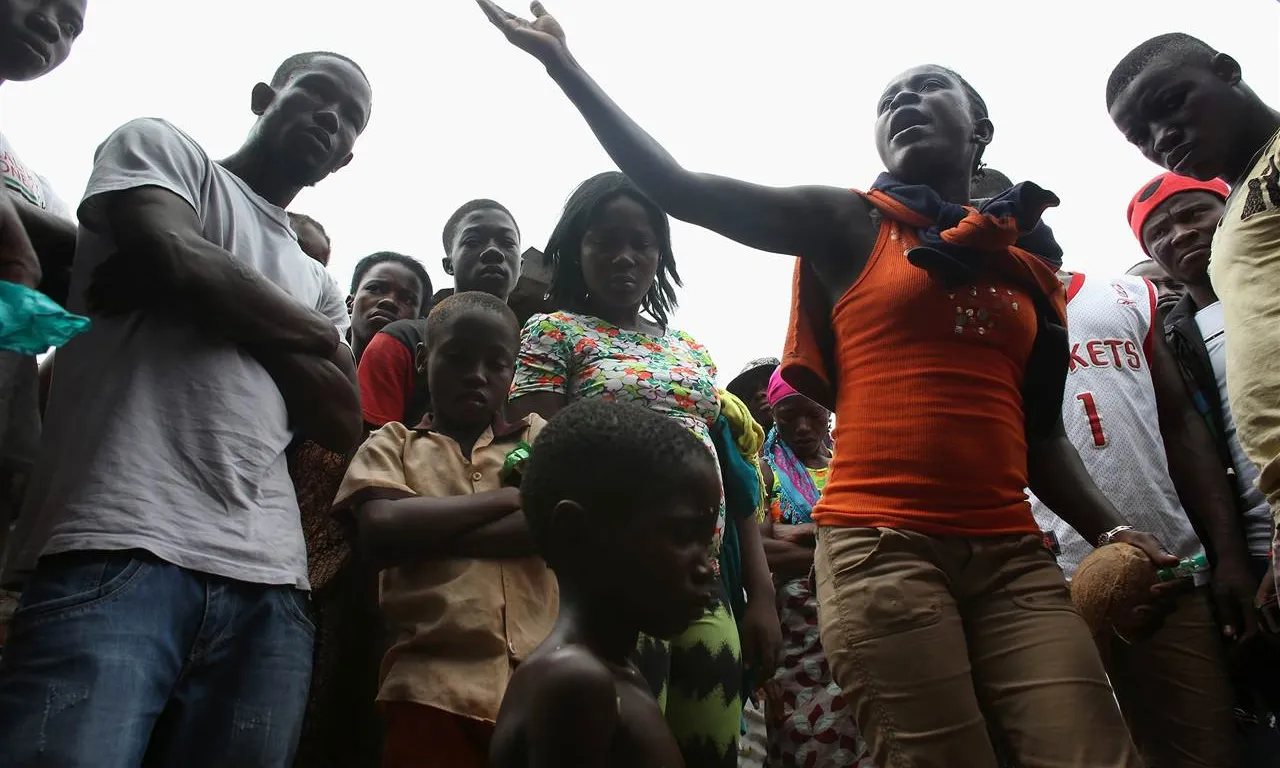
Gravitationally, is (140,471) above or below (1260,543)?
below

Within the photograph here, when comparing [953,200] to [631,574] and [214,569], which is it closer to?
[631,574]

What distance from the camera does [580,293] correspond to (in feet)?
9.82

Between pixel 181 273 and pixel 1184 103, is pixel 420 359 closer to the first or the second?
pixel 181 273

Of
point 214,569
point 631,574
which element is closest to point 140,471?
point 214,569

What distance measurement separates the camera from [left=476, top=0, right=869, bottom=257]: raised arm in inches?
83.7

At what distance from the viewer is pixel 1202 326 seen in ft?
9.92

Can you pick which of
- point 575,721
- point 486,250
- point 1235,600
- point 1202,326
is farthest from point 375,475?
point 1202,326

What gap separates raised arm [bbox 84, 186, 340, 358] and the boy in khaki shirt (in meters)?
0.50

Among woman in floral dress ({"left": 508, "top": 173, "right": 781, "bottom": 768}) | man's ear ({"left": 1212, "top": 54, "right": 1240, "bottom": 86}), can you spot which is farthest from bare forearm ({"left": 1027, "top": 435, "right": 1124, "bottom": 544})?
man's ear ({"left": 1212, "top": 54, "right": 1240, "bottom": 86})

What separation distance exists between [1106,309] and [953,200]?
1046 millimetres

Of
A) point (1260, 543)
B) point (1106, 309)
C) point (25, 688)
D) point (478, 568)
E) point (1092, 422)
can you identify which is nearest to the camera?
point (25, 688)

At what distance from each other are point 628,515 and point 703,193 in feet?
3.12

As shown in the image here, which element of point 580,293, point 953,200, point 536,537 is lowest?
point 536,537

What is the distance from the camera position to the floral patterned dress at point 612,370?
2.51m
